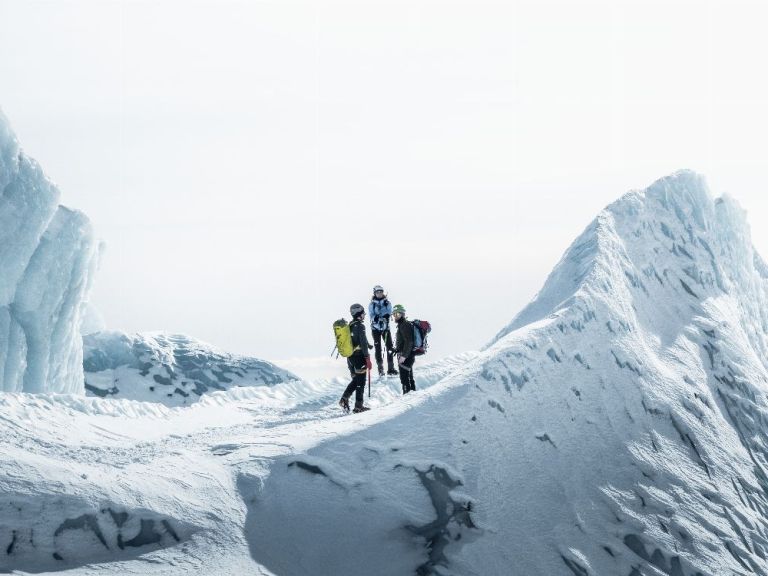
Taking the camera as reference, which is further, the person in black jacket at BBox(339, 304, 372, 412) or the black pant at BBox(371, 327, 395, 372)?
the black pant at BBox(371, 327, 395, 372)

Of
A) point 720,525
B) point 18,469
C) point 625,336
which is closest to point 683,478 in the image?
point 720,525

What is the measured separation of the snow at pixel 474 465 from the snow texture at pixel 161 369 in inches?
1102

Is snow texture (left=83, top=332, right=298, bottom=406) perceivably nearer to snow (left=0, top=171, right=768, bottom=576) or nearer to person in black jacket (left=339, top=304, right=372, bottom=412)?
snow (left=0, top=171, right=768, bottom=576)

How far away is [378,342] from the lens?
78.5 ft

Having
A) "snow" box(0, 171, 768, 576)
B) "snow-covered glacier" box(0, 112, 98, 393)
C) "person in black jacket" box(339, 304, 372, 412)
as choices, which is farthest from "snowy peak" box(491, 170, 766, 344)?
"snow-covered glacier" box(0, 112, 98, 393)

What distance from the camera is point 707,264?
1069 inches

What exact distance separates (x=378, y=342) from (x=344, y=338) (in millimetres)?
4892

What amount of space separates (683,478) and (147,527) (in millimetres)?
11128

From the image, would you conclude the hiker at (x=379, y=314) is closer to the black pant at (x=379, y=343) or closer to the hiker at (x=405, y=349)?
the black pant at (x=379, y=343)

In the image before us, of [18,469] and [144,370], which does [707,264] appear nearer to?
[18,469]

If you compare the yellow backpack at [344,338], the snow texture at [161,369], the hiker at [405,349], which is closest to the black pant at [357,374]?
the yellow backpack at [344,338]

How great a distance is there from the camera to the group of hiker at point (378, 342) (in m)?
19.1

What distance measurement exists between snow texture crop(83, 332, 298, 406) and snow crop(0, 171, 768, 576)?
2798 centimetres

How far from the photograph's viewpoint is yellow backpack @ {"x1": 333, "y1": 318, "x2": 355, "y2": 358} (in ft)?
62.6
